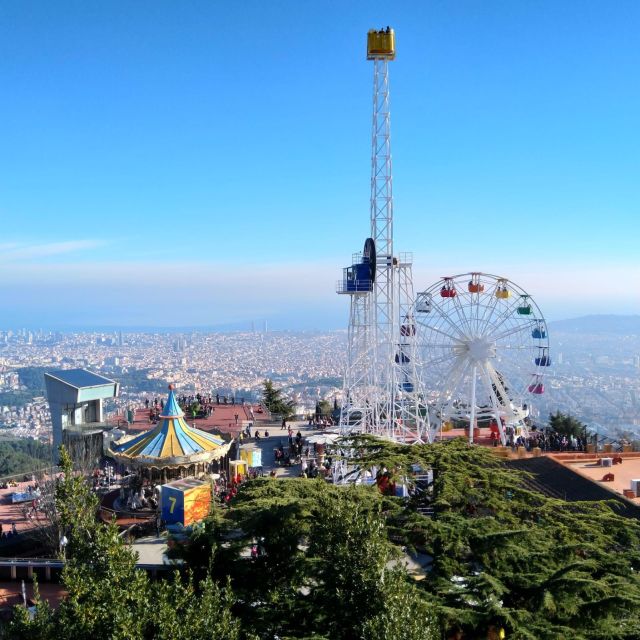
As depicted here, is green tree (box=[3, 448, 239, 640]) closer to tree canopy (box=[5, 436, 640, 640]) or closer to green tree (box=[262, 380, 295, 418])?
tree canopy (box=[5, 436, 640, 640])

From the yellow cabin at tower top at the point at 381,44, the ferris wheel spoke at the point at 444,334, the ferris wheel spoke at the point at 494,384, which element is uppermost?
the yellow cabin at tower top at the point at 381,44

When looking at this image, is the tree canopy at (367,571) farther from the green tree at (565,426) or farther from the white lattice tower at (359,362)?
the green tree at (565,426)

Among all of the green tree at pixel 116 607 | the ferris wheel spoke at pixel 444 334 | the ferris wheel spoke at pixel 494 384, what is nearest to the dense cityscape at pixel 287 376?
the ferris wheel spoke at pixel 444 334

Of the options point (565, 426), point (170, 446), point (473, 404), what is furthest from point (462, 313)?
point (170, 446)

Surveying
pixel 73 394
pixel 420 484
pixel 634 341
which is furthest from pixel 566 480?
pixel 634 341

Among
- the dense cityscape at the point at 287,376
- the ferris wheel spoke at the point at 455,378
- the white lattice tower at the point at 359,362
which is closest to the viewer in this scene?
the white lattice tower at the point at 359,362

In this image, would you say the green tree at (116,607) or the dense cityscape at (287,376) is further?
the dense cityscape at (287,376)

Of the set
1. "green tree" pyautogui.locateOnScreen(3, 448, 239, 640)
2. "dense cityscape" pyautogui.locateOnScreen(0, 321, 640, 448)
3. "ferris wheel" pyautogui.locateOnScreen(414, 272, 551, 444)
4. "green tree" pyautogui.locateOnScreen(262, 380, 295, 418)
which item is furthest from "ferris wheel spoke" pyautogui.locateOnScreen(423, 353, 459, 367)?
"dense cityscape" pyautogui.locateOnScreen(0, 321, 640, 448)
